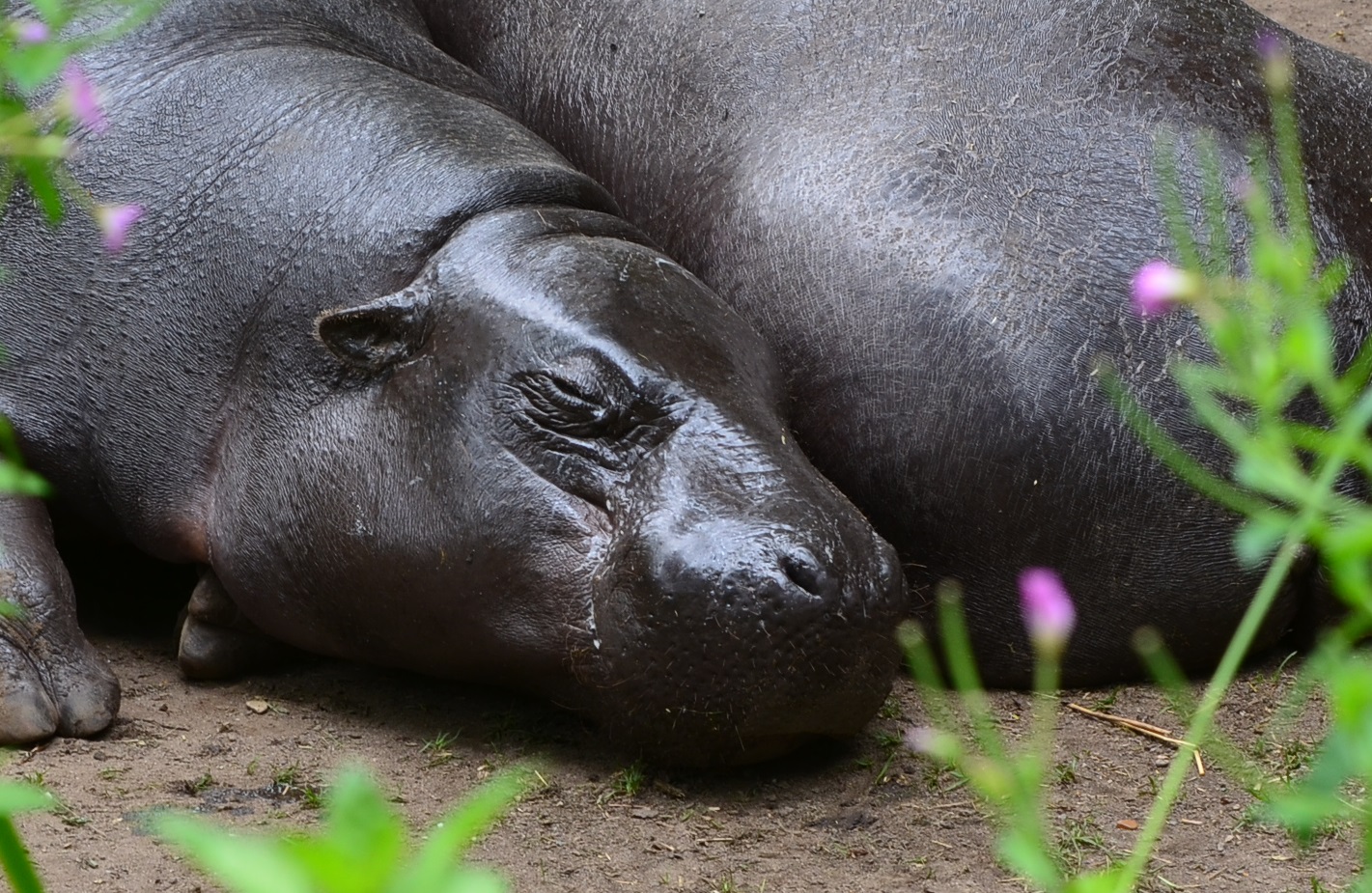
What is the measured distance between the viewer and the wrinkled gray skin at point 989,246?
3.94 metres

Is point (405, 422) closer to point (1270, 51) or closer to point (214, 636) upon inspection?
point (214, 636)

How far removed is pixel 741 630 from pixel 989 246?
4.26 feet

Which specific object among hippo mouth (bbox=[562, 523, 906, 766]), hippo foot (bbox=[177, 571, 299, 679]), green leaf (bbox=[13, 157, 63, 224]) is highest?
green leaf (bbox=[13, 157, 63, 224])

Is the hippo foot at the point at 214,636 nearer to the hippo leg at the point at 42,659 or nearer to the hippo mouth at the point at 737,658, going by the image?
the hippo leg at the point at 42,659

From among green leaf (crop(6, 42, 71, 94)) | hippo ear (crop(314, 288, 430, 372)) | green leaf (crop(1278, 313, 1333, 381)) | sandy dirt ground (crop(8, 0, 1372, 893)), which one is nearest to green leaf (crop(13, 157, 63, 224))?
green leaf (crop(6, 42, 71, 94))

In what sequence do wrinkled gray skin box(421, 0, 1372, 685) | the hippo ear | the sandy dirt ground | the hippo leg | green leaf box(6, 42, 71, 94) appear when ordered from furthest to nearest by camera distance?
wrinkled gray skin box(421, 0, 1372, 685) < the hippo ear < the hippo leg < the sandy dirt ground < green leaf box(6, 42, 71, 94)

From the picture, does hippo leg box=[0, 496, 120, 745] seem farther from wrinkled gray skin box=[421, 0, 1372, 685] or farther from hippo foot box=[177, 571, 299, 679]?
wrinkled gray skin box=[421, 0, 1372, 685]

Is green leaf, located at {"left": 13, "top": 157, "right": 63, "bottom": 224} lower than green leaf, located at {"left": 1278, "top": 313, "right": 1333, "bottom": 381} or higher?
lower

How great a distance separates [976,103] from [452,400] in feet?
5.20

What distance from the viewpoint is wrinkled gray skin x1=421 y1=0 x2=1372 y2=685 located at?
12.9ft

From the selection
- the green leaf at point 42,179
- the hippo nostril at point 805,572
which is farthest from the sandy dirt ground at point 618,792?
the green leaf at point 42,179

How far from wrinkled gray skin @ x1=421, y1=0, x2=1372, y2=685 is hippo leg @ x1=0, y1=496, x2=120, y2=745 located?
5.68ft

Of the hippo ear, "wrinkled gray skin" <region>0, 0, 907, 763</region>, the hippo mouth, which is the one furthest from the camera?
the hippo ear

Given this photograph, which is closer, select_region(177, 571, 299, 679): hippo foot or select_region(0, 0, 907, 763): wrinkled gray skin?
select_region(0, 0, 907, 763): wrinkled gray skin
